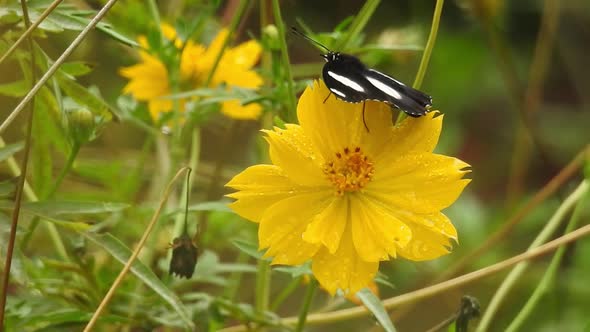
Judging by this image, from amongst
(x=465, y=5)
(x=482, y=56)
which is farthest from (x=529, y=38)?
(x=465, y=5)

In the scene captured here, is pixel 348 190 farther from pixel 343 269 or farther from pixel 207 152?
pixel 207 152

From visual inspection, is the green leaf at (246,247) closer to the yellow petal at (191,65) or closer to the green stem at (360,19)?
the green stem at (360,19)

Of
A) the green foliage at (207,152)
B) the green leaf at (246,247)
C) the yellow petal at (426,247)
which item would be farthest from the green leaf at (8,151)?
the yellow petal at (426,247)

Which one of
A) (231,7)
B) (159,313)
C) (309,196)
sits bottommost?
(159,313)

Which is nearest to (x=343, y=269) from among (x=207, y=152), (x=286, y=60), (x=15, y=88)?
(x=286, y=60)

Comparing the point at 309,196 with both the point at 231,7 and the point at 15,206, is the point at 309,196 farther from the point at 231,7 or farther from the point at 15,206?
the point at 231,7

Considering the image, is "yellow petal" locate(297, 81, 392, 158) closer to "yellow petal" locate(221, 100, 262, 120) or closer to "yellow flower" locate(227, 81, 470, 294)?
"yellow flower" locate(227, 81, 470, 294)
